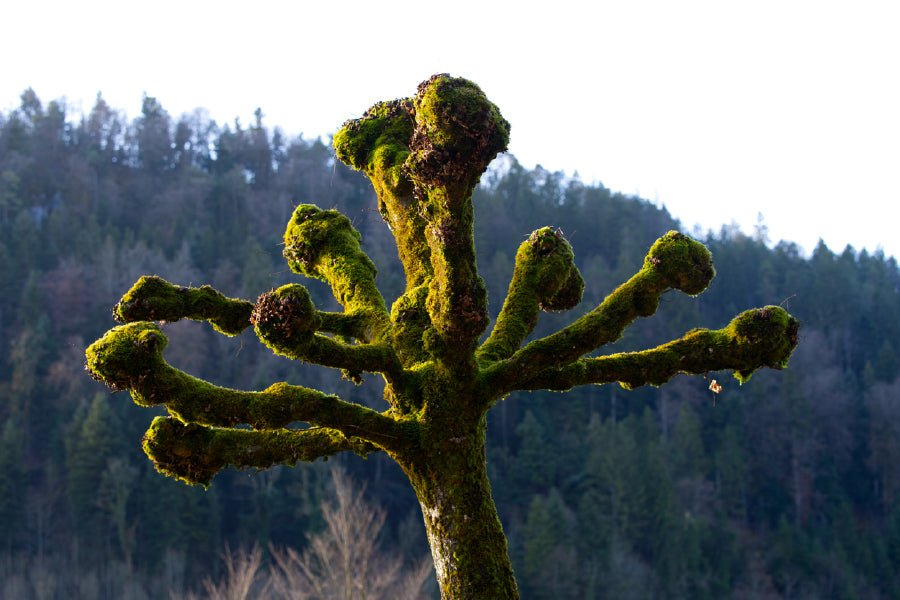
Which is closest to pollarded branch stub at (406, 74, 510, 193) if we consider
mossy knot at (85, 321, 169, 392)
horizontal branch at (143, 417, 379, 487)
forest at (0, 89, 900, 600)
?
mossy knot at (85, 321, 169, 392)

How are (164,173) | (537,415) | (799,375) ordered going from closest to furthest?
(537,415)
(799,375)
(164,173)

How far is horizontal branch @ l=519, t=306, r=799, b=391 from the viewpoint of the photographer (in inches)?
171

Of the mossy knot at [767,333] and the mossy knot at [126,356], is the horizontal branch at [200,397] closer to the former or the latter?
the mossy knot at [126,356]

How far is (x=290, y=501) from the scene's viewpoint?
2055 inches

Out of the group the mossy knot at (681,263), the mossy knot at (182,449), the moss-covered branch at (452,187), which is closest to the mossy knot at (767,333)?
the mossy knot at (681,263)

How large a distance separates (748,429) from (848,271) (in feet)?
110

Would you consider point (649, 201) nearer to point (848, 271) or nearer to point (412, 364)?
point (848, 271)

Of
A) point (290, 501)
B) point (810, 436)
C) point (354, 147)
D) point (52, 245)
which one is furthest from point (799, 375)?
point (354, 147)

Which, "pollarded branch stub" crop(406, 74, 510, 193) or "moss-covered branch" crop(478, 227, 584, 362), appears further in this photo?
"moss-covered branch" crop(478, 227, 584, 362)

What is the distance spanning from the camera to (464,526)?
4.10m

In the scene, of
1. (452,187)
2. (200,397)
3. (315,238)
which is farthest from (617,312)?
(200,397)

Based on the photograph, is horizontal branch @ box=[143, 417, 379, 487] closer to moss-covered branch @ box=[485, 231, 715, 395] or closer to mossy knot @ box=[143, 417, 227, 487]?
mossy knot @ box=[143, 417, 227, 487]

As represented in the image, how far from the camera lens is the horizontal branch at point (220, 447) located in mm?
4137

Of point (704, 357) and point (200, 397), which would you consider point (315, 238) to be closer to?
point (200, 397)
